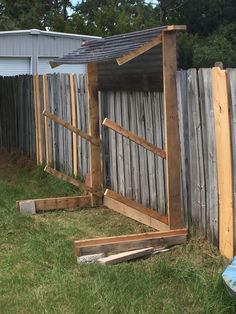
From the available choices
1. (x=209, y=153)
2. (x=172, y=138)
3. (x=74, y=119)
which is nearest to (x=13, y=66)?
(x=74, y=119)

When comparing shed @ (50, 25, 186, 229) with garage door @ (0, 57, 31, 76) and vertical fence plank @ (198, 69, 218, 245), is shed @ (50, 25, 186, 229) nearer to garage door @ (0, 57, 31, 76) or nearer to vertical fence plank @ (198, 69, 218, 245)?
vertical fence plank @ (198, 69, 218, 245)

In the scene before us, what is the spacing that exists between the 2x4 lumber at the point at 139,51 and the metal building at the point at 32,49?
637 inches

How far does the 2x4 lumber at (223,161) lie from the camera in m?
5.11

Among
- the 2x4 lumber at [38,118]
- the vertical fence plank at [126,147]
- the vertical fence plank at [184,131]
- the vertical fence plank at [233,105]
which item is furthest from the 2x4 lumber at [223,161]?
the 2x4 lumber at [38,118]

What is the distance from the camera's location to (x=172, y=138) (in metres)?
6.01

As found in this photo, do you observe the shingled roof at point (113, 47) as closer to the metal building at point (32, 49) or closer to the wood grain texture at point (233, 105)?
the wood grain texture at point (233, 105)

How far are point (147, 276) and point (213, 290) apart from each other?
632 mm

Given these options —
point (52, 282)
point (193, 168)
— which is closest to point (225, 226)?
point (193, 168)

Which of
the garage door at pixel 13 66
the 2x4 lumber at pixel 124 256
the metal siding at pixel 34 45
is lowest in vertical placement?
the 2x4 lumber at pixel 124 256

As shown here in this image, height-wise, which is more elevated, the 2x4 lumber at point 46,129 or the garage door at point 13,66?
the garage door at point 13,66

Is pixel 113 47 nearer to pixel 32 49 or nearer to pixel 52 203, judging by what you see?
pixel 52 203

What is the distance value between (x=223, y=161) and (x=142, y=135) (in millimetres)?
1860

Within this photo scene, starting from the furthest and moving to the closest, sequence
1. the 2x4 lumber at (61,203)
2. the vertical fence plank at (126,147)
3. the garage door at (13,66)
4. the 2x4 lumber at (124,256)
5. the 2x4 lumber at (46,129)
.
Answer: the garage door at (13,66), the 2x4 lumber at (46,129), the 2x4 lumber at (61,203), the vertical fence plank at (126,147), the 2x4 lumber at (124,256)

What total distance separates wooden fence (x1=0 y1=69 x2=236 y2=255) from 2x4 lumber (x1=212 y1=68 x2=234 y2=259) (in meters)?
0.03
